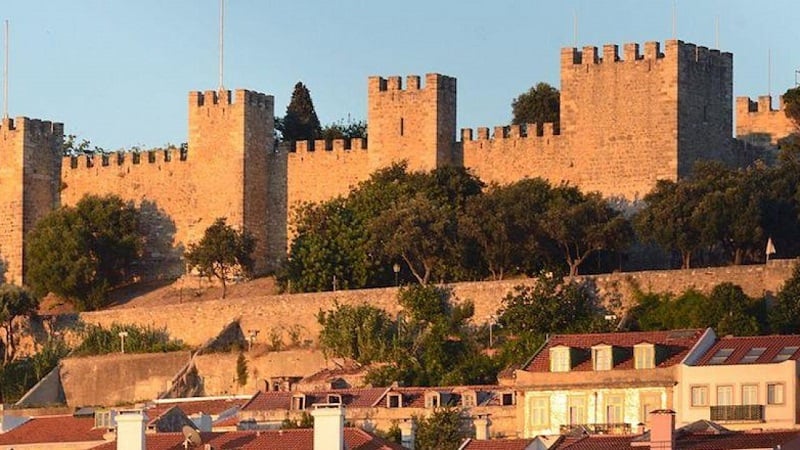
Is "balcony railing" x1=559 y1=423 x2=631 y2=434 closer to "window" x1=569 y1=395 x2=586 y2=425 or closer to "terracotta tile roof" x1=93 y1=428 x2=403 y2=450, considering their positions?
"window" x1=569 y1=395 x2=586 y2=425

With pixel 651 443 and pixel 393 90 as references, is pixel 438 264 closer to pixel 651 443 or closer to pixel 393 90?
pixel 393 90

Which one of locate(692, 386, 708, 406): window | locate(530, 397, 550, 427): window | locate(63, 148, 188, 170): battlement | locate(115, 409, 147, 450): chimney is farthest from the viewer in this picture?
locate(63, 148, 188, 170): battlement

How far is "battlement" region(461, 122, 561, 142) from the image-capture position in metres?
73.6

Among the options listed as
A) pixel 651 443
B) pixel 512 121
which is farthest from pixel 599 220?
pixel 651 443

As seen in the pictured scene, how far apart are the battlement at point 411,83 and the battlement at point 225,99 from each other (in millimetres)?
3891

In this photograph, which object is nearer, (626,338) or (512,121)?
(626,338)

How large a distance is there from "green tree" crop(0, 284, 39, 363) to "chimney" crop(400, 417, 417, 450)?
21.6 m

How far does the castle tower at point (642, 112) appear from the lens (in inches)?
2788

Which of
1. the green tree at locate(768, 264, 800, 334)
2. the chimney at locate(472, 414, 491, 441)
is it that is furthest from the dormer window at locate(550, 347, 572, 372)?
the green tree at locate(768, 264, 800, 334)

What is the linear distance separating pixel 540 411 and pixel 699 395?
415 centimetres

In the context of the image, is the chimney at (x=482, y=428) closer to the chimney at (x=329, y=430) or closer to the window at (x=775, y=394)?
the window at (x=775, y=394)

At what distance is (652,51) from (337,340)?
10.1 metres

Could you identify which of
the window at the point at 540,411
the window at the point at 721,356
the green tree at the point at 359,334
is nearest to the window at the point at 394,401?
the window at the point at 540,411

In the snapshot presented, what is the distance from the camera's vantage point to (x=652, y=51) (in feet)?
234
